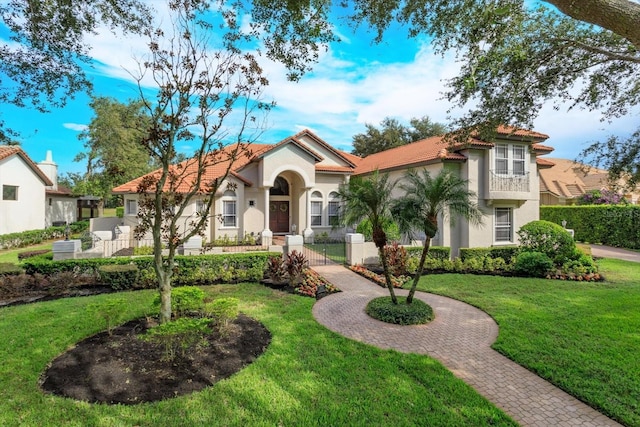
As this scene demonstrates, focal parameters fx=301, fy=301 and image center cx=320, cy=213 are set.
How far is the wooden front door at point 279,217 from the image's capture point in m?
23.8

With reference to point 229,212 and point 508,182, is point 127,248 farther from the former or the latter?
point 508,182

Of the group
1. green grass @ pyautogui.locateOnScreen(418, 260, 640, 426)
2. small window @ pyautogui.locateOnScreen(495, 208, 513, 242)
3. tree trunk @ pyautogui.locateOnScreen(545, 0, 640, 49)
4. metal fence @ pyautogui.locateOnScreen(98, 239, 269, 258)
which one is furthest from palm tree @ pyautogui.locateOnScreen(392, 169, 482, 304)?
small window @ pyautogui.locateOnScreen(495, 208, 513, 242)

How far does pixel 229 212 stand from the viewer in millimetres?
20609

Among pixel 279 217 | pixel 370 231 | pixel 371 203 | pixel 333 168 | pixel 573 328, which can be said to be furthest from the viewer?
pixel 279 217

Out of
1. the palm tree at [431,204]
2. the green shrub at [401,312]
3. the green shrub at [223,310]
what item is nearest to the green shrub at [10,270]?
the green shrub at [223,310]

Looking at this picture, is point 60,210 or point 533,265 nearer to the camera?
point 533,265

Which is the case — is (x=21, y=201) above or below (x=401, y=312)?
above

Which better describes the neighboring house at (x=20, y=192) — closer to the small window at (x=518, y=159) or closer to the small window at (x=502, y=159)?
the small window at (x=502, y=159)

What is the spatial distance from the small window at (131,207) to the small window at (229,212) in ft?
18.5

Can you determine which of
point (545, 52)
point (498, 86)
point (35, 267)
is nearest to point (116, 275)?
point (35, 267)

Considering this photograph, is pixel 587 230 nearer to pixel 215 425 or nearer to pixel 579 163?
pixel 579 163

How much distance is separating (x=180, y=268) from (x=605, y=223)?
30.3m

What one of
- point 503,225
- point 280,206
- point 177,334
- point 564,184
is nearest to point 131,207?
point 280,206

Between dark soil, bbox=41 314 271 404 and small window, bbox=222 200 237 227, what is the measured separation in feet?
45.0
